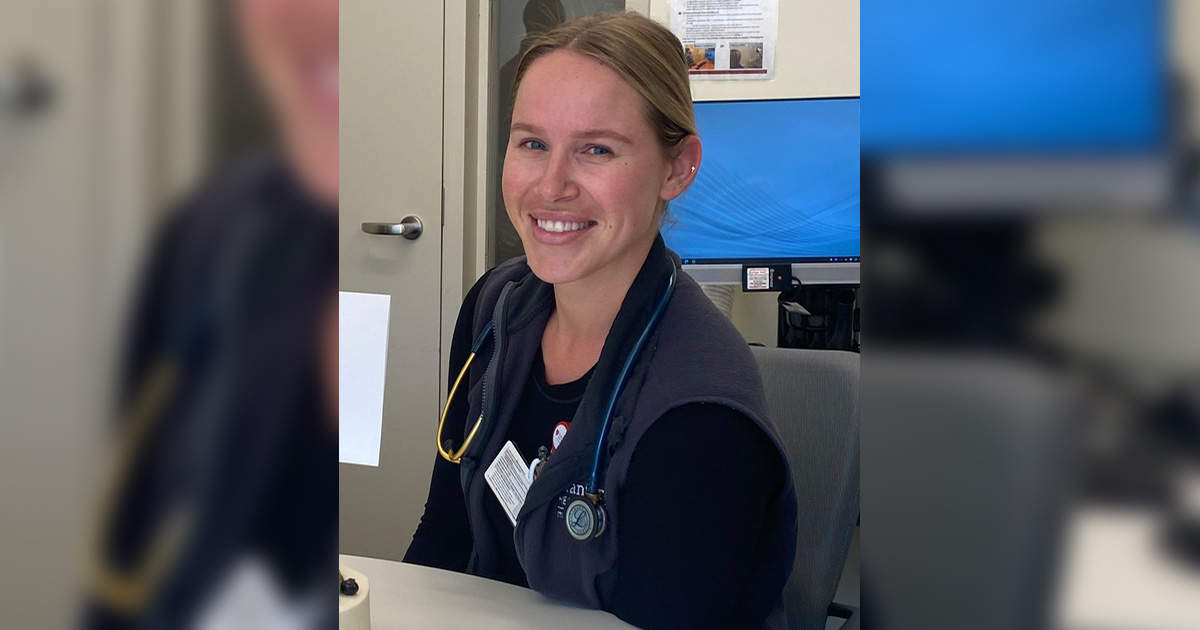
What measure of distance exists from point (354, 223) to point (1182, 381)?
A: 9.69 feet

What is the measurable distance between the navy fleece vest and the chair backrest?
22 centimetres

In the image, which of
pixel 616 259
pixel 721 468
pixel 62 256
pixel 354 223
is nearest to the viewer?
pixel 62 256

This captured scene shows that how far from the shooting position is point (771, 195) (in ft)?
7.39

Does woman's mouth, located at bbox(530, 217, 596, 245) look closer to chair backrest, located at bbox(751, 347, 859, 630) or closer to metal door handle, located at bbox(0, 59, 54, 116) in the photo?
chair backrest, located at bbox(751, 347, 859, 630)

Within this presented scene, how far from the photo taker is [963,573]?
14cm

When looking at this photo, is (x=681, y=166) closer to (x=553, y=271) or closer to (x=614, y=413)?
(x=553, y=271)

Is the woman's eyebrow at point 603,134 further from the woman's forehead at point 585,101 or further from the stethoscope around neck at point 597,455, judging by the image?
the stethoscope around neck at point 597,455

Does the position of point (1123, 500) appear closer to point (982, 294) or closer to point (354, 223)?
point (982, 294)

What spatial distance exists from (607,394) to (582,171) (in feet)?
1.18

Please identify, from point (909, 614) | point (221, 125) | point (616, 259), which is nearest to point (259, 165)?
Answer: point (221, 125)

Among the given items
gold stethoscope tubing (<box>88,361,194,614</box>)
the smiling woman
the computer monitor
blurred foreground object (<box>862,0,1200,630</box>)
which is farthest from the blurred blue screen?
the computer monitor

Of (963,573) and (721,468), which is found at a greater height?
(963,573)

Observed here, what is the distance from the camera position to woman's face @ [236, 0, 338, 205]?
124 mm

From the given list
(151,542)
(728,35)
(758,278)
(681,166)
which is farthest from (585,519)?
(728,35)
